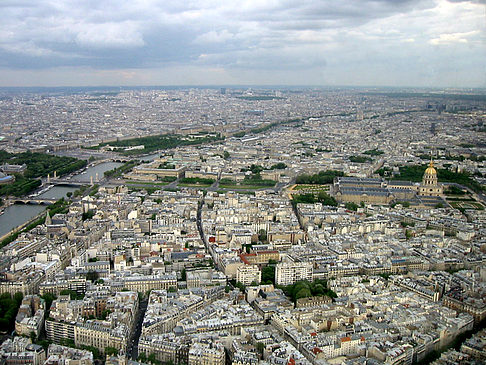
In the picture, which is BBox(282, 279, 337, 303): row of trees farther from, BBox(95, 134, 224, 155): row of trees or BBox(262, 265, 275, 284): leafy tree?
BBox(95, 134, 224, 155): row of trees

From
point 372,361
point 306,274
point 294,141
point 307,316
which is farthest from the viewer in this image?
point 294,141

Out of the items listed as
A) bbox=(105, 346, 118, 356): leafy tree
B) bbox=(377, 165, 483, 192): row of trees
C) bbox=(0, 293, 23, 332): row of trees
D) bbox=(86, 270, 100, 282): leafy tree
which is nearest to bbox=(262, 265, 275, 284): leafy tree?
bbox=(86, 270, 100, 282): leafy tree

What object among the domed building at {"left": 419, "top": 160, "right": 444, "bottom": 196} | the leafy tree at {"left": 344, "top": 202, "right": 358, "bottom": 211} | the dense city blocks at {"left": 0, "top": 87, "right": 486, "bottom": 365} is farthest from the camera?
the domed building at {"left": 419, "top": 160, "right": 444, "bottom": 196}

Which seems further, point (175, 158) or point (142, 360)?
point (175, 158)

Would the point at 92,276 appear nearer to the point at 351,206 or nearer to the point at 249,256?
the point at 249,256

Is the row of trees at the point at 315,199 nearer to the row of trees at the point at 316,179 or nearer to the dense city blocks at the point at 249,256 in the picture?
the dense city blocks at the point at 249,256

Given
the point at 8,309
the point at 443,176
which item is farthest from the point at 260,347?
the point at 443,176

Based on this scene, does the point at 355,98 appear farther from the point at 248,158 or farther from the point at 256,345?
the point at 256,345

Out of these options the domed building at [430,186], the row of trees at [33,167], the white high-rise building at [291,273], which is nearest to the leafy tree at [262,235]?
the white high-rise building at [291,273]

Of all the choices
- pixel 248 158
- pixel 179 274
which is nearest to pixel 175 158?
pixel 248 158
